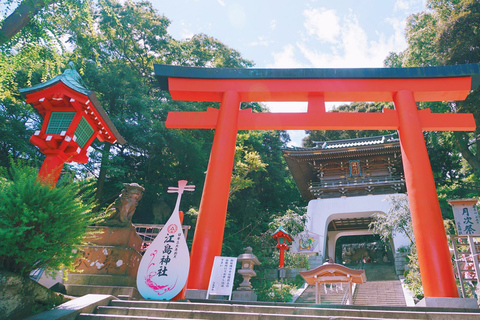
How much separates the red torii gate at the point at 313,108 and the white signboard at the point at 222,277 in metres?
0.31

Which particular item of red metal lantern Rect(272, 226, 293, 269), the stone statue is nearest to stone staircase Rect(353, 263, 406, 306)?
red metal lantern Rect(272, 226, 293, 269)

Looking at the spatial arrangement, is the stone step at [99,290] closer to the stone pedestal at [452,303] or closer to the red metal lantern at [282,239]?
the stone pedestal at [452,303]

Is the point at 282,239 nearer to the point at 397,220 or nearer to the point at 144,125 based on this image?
the point at 397,220

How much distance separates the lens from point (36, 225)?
Answer: 3330 mm

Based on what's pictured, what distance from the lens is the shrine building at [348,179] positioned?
1463cm

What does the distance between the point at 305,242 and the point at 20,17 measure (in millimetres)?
12747

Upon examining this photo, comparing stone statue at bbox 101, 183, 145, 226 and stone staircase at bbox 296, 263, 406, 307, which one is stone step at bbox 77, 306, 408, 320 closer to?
stone statue at bbox 101, 183, 145, 226

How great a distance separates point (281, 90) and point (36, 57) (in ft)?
19.9

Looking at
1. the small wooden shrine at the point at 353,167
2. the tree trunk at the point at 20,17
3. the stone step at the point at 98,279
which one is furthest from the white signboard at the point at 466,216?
the tree trunk at the point at 20,17

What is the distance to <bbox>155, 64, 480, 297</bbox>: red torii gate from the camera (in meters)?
5.62

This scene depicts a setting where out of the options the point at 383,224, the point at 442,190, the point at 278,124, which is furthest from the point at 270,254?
the point at 442,190

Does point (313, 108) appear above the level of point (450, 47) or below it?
below

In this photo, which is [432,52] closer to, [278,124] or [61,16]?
[278,124]

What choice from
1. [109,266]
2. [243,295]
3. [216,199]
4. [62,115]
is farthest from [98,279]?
[62,115]
